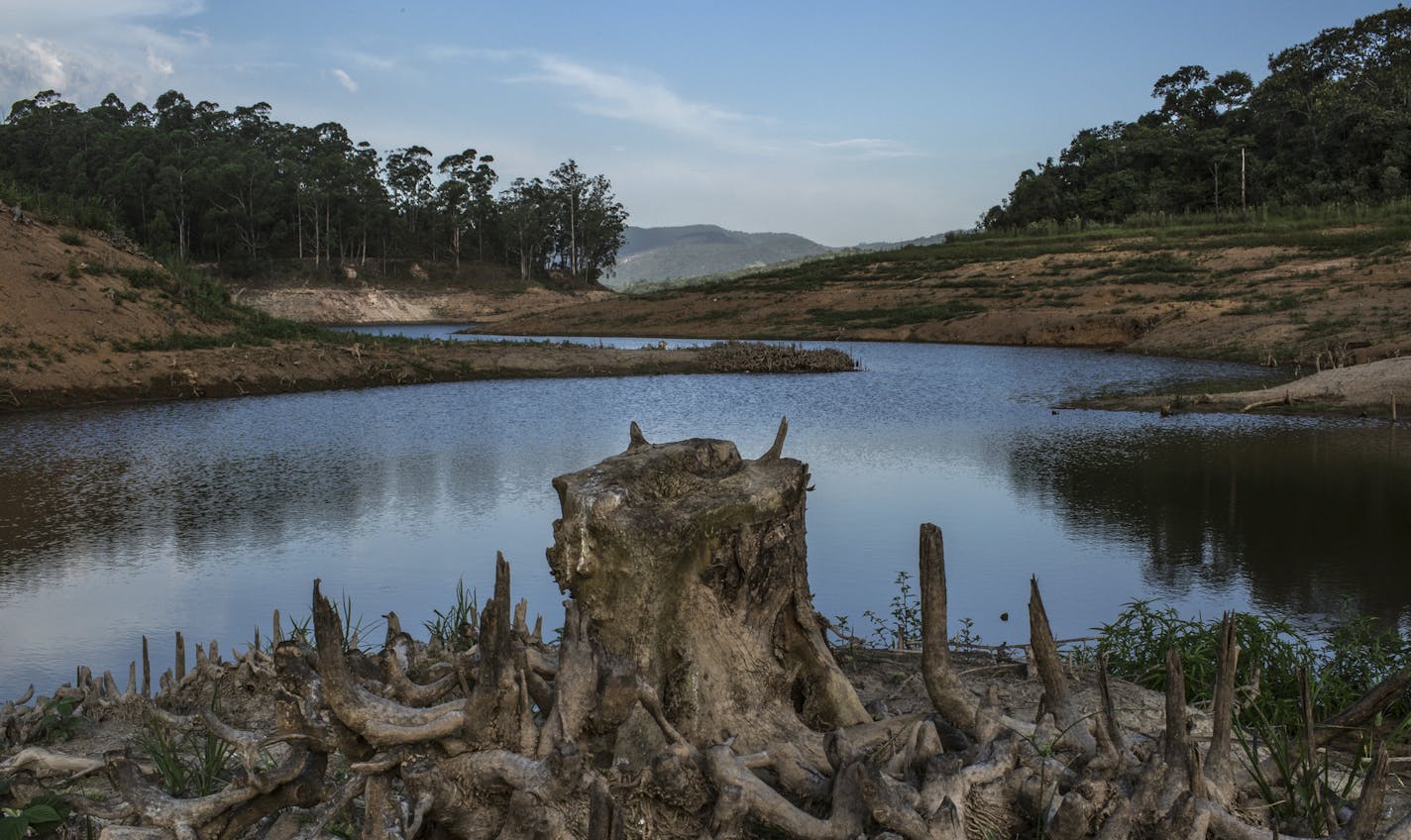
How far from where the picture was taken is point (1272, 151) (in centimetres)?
5403

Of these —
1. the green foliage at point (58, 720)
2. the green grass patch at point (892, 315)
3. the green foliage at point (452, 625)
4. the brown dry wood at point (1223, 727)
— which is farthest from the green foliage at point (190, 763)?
the green grass patch at point (892, 315)

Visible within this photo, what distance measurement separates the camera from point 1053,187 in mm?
56688

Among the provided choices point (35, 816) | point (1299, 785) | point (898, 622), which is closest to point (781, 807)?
point (1299, 785)

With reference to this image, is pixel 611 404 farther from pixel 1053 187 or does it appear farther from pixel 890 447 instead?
pixel 1053 187

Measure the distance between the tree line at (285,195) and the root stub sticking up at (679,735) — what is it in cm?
5723

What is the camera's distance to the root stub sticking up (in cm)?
308

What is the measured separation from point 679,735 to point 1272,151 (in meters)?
59.2

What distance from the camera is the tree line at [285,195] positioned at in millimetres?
67188

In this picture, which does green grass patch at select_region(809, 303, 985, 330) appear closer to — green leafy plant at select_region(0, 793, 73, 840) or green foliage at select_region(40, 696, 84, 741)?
green foliage at select_region(40, 696, 84, 741)

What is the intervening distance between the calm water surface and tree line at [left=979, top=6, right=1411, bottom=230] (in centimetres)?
3565

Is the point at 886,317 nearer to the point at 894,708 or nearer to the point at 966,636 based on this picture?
the point at 966,636

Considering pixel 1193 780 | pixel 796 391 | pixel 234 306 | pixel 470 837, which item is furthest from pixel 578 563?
pixel 234 306

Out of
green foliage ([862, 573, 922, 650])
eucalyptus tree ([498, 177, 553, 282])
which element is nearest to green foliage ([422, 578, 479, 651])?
green foliage ([862, 573, 922, 650])

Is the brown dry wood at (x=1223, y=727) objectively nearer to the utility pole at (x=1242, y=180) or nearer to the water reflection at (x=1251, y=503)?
the water reflection at (x=1251, y=503)
